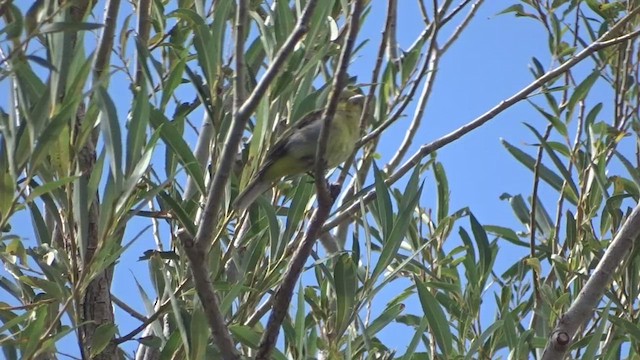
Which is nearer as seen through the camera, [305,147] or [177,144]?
[177,144]

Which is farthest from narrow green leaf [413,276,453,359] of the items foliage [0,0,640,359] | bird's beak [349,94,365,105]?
bird's beak [349,94,365,105]

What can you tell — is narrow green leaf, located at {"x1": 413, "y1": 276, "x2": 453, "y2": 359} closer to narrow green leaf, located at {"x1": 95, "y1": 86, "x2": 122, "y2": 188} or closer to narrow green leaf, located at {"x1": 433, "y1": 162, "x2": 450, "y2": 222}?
narrow green leaf, located at {"x1": 95, "y1": 86, "x2": 122, "y2": 188}

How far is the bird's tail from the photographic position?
250 centimetres

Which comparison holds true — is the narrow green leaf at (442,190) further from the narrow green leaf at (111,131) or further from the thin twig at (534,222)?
the narrow green leaf at (111,131)

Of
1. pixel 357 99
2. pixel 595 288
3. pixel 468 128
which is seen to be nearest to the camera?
pixel 595 288

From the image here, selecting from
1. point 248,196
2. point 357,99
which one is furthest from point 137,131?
point 357,99

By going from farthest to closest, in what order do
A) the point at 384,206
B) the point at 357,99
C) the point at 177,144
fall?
the point at 357,99
the point at 384,206
the point at 177,144

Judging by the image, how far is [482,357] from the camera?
113 inches

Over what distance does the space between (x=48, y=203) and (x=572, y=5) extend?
2.39m

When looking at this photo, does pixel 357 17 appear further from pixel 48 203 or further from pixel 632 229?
pixel 632 229

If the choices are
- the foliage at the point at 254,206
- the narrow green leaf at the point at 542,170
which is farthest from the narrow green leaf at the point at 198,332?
the narrow green leaf at the point at 542,170

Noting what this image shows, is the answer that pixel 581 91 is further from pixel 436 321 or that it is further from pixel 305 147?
pixel 436 321

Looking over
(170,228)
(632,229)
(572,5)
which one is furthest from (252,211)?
(572,5)

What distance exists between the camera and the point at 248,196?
103 inches
